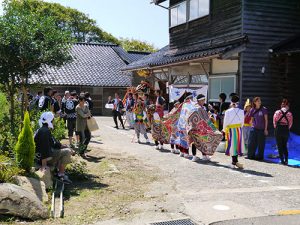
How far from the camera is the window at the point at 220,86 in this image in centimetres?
1365

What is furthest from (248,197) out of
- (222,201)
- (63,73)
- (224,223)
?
(63,73)

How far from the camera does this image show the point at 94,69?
3050cm

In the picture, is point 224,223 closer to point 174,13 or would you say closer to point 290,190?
point 290,190

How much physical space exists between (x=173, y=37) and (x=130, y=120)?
481 centimetres

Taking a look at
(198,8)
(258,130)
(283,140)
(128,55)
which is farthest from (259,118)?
(128,55)

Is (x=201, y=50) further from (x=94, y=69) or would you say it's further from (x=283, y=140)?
(x=94, y=69)

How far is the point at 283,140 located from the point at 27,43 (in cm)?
A: 687

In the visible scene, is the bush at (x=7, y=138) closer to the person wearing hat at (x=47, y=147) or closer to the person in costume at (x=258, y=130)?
the person wearing hat at (x=47, y=147)

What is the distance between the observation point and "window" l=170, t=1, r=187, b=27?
17.7 meters

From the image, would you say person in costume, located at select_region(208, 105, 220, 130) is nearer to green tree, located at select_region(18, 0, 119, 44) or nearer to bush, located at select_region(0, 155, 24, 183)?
bush, located at select_region(0, 155, 24, 183)

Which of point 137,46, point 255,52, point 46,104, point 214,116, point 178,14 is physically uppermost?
point 137,46

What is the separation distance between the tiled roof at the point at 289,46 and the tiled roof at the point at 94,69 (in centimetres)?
1664

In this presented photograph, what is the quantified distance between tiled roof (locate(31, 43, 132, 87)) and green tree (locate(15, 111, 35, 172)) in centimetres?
2047

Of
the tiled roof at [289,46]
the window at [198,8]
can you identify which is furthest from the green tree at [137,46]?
the tiled roof at [289,46]
